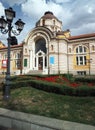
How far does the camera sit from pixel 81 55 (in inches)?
1597

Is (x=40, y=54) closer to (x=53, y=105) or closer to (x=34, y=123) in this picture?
(x=53, y=105)

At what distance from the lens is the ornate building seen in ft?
129

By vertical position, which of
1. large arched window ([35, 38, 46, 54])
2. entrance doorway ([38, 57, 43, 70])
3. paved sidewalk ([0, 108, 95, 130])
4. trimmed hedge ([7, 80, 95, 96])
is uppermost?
large arched window ([35, 38, 46, 54])

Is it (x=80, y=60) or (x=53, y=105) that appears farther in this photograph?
(x=80, y=60)

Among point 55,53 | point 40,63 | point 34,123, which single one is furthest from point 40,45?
point 34,123

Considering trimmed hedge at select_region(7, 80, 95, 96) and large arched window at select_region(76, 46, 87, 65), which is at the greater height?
large arched window at select_region(76, 46, 87, 65)

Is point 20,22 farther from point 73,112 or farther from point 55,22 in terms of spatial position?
point 55,22

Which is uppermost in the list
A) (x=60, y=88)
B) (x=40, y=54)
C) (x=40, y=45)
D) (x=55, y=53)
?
(x=40, y=45)

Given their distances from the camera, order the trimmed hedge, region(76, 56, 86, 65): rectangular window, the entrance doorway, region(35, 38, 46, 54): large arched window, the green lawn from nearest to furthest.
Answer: the green lawn → the trimmed hedge → region(76, 56, 86, 65): rectangular window → the entrance doorway → region(35, 38, 46, 54): large arched window

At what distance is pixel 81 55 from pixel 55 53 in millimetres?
5860

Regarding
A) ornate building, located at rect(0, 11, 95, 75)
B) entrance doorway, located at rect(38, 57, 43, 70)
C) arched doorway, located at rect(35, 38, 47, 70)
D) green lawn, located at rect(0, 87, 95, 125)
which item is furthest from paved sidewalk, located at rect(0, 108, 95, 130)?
entrance doorway, located at rect(38, 57, 43, 70)

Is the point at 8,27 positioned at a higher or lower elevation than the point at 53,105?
higher

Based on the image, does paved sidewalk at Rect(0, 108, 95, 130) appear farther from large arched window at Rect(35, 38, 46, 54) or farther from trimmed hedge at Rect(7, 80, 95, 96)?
large arched window at Rect(35, 38, 46, 54)

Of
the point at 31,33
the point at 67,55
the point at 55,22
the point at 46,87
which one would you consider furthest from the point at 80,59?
the point at 46,87
